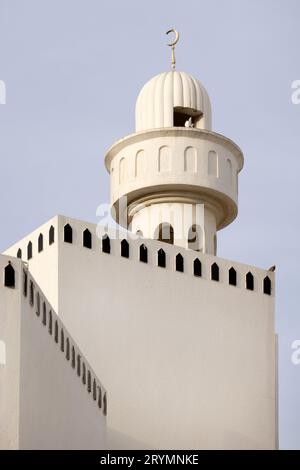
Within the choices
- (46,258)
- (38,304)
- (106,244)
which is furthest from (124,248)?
(38,304)

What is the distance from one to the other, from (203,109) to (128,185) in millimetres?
2962

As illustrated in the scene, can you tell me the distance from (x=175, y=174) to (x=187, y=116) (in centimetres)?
238

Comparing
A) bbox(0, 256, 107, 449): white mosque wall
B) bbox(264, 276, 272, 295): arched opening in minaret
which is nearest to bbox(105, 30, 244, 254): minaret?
bbox(264, 276, 272, 295): arched opening in minaret

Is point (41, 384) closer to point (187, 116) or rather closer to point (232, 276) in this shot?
point (232, 276)

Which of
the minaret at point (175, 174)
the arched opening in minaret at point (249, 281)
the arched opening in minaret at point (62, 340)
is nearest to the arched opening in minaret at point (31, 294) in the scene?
the arched opening in minaret at point (62, 340)

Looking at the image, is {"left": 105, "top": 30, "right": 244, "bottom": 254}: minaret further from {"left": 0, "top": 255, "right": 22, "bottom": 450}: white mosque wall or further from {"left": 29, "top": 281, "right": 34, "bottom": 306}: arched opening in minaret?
{"left": 0, "top": 255, "right": 22, "bottom": 450}: white mosque wall

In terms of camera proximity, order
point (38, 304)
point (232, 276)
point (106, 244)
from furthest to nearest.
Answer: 1. point (232, 276)
2. point (106, 244)
3. point (38, 304)

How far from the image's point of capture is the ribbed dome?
43750 millimetres

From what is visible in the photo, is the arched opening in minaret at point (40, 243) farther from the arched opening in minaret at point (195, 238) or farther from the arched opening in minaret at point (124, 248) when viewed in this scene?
the arched opening in minaret at point (195, 238)

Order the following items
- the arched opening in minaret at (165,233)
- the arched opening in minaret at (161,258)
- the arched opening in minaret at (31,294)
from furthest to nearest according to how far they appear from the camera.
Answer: the arched opening in minaret at (165,233) → the arched opening in minaret at (161,258) → the arched opening in minaret at (31,294)

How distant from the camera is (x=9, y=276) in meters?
30.3

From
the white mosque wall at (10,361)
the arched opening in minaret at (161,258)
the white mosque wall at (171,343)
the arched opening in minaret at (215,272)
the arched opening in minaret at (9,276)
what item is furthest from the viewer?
the arched opening in minaret at (215,272)

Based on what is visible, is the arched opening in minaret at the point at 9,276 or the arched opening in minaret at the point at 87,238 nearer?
the arched opening in minaret at the point at 9,276

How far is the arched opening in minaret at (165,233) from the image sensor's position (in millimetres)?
43062
